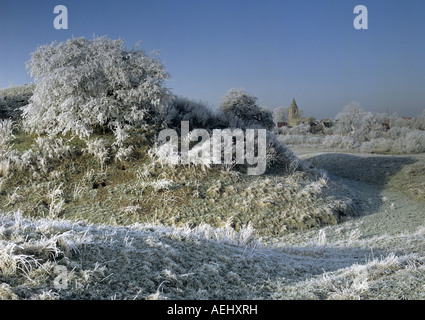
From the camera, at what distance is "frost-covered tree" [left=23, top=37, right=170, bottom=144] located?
973cm

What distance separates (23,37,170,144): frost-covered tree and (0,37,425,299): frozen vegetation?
46mm

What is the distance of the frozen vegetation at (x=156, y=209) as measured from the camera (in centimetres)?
272

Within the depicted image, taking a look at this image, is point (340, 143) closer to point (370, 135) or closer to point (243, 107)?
point (370, 135)

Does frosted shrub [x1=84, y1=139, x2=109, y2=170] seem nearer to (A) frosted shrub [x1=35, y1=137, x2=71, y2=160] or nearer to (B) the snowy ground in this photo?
(A) frosted shrub [x1=35, y1=137, x2=71, y2=160]

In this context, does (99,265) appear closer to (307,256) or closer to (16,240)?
(16,240)

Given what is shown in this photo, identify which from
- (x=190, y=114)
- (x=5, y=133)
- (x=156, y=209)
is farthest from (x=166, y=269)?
(x=5, y=133)

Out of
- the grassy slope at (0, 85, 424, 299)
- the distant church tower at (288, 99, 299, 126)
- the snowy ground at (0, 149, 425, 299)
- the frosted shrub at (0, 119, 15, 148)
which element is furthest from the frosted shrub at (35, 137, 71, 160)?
the distant church tower at (288, 99, 299, 126)

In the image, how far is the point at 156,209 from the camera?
7738 millimetres

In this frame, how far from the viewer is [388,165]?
48.5 ft

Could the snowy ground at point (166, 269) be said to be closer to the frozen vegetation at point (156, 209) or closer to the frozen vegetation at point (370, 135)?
the frozen vegetation at point (156, 209)

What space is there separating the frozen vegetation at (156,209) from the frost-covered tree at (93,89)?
0.05m
